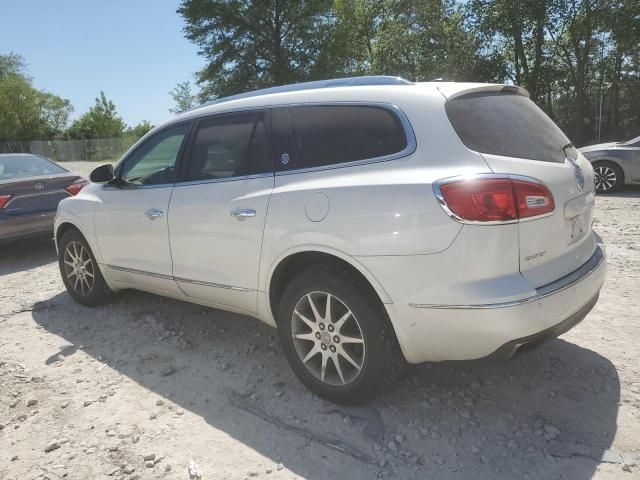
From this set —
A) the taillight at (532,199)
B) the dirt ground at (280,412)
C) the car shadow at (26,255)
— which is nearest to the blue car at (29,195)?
the car shadow at (26,255)

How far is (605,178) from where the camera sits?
10.1 metres

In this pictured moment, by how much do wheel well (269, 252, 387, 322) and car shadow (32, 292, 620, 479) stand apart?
2.08 feet

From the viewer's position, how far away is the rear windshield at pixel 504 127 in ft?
8.62

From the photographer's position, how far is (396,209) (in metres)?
2.56

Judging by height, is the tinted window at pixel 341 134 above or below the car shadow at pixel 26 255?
above

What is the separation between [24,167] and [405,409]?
7.01 metres

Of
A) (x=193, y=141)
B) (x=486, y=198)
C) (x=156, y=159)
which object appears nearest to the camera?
(x=486, y=198)

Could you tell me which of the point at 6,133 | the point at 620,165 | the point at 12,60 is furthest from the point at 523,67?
the point at 12,60

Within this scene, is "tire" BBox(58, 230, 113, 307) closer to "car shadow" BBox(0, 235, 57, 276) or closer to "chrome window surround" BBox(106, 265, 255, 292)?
"chrome window surround" BBox(106, 265, 255, 292)

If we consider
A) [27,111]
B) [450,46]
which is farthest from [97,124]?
[450,46]

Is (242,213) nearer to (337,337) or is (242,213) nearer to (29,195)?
(337,337)

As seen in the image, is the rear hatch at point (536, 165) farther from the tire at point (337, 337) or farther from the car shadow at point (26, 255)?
the car shadow at point (26, 255)

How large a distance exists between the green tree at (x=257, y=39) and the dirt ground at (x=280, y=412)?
92.5 feet

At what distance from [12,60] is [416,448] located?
71.9m
